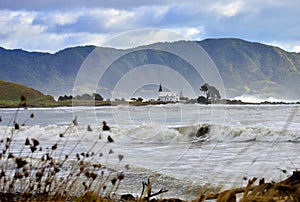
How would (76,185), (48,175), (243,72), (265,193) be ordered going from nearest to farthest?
(265,193)
(48,175)
(76,185)
(243,72)

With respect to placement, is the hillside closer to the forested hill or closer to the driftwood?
the forested hill

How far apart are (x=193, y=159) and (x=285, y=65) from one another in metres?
177

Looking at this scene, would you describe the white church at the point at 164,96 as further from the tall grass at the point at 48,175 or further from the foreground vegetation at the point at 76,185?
the tall grass at the point at 48,175

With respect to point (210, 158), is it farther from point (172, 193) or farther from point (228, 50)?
point (228, 50)

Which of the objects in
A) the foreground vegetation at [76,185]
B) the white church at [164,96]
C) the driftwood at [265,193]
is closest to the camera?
the driftwood at [265,193]

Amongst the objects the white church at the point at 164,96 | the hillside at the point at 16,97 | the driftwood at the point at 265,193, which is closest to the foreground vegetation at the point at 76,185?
the driftwood at the point at 265,193

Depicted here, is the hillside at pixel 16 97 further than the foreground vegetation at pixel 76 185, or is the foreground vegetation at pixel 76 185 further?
the hillside at pixel 16 97

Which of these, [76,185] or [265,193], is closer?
[265,193]

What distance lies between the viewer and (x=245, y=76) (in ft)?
474

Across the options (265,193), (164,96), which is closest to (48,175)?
(265,193)

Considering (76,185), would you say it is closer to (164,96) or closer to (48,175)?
(48,175)

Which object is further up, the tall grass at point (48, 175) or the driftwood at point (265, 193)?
the driftwood at point (265, 193)

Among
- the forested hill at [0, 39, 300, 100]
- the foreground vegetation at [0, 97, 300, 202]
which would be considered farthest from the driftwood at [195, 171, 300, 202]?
the forested hill at [0, 39, 300, 100]

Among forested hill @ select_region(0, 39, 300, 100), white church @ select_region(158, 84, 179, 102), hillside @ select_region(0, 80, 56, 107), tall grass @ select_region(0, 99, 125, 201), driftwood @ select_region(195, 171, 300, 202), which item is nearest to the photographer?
driftwood @ select_region(195, 171, 300, 202)
